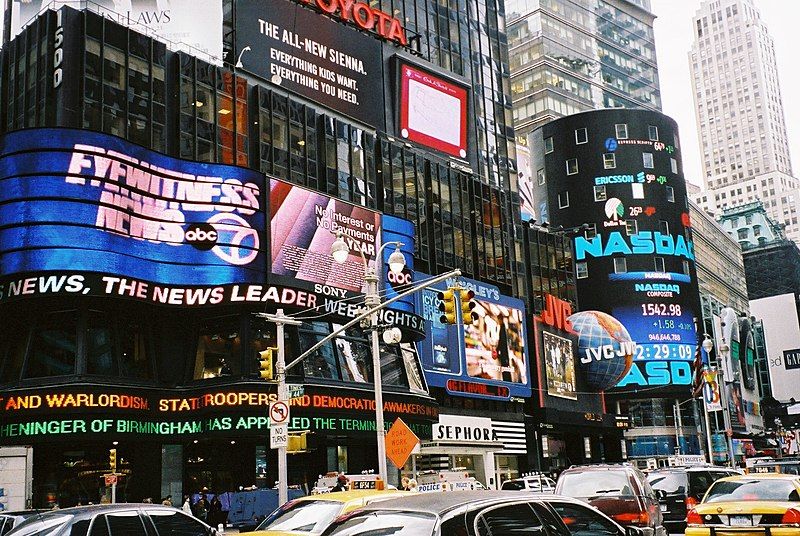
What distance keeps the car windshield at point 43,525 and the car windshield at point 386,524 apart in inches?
188

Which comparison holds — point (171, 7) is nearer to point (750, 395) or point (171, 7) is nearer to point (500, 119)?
point (500, 119)

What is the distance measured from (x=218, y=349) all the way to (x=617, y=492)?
25005 mm

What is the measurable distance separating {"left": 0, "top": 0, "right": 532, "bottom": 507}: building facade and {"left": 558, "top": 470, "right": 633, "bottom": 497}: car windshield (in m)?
17.6

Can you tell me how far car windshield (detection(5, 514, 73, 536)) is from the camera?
1221cm

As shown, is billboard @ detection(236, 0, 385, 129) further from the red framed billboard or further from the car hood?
the car hood

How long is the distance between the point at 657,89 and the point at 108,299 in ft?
395

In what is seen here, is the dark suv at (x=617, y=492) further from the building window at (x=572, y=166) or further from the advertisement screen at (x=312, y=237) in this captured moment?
the building window at (x=572, y=166)

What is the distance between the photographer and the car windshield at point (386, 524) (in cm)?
848

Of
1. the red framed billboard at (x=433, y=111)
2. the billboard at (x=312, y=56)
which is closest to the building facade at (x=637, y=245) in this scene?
the red framed billboard at (x=433, y=111)

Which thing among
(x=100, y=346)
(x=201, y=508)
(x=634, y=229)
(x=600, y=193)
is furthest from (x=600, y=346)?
(x=100, y=346)

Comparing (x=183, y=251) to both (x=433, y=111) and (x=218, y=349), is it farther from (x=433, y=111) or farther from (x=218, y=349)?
(x=433, y=111)

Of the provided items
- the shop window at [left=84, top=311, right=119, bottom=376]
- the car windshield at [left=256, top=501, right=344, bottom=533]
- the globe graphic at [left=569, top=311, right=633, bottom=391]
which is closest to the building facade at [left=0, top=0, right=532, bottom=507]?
the shop window at [left=84, top=311, right=119, bottom=376]

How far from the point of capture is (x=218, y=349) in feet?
128

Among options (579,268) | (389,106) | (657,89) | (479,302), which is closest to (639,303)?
(579,268)
